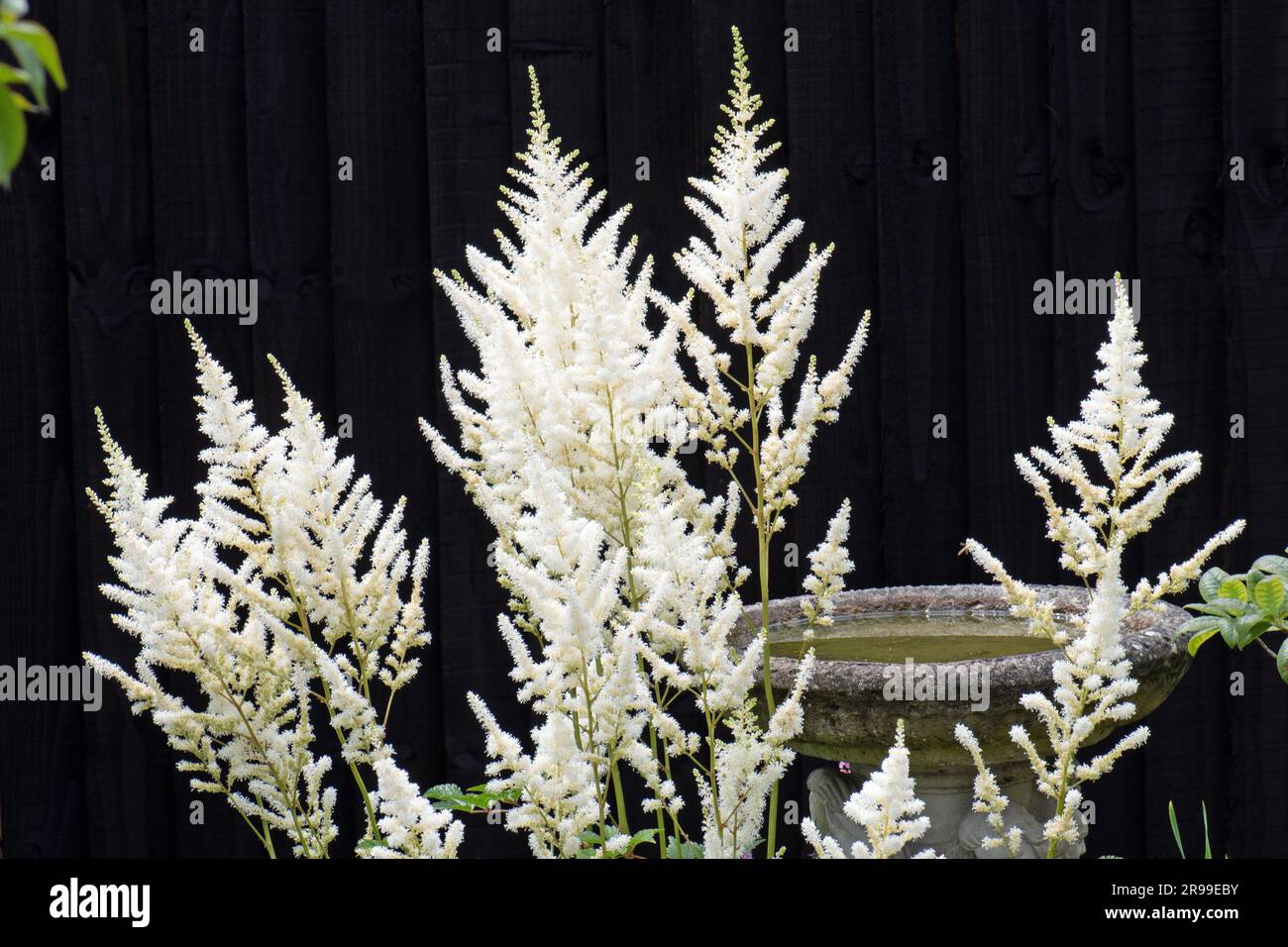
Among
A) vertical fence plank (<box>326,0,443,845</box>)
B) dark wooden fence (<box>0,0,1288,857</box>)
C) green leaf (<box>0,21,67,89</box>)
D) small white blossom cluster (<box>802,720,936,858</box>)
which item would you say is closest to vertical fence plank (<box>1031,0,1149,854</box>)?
dark wooden fence (<box>0,0,1288,857</box>)

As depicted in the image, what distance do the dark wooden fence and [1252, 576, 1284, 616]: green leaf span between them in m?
1.44

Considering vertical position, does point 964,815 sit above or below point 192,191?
below

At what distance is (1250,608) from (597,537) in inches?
26.8

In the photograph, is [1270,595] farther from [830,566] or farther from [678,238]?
[678,238]

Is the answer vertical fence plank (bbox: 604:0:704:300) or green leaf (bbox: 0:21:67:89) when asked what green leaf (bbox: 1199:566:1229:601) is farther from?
vertical fence plank (bbox: 604:0:704:300)

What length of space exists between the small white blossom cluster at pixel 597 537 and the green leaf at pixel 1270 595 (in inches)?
15.3

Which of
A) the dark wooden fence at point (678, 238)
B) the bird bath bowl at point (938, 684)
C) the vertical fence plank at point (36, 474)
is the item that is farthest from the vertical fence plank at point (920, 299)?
the vertical fence plank at point (36, 474)

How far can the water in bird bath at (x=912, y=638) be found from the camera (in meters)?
2.07

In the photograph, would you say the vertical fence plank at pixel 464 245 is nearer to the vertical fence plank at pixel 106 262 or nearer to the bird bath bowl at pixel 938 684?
the vertical fence plank at pixel 106 262

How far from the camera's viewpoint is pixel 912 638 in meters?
2.17

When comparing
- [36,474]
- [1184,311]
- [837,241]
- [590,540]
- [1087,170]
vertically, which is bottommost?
[590,540]

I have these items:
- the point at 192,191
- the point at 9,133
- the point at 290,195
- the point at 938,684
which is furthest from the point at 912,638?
the point at 9,133

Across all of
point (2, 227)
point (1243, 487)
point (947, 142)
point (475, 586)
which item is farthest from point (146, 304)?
point (1243, 487)

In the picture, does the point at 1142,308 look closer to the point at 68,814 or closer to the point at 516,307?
the point at 516,307
